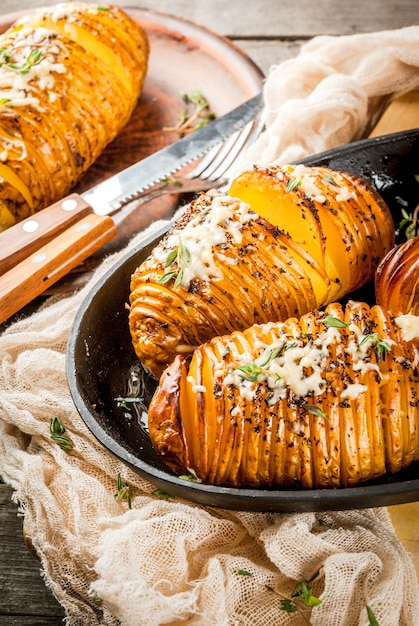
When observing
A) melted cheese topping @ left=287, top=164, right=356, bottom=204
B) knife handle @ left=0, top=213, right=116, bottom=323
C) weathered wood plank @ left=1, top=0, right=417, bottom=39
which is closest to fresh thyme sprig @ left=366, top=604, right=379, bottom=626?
melted cheese topping @ left=287, top=164, right=356, bottom=204

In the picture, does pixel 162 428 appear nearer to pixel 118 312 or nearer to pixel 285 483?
pixel 285 483

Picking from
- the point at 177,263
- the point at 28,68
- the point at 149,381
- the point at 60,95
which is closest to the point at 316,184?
the point at 177,263

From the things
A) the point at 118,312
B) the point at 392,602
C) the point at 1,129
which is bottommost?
the point at 392,602

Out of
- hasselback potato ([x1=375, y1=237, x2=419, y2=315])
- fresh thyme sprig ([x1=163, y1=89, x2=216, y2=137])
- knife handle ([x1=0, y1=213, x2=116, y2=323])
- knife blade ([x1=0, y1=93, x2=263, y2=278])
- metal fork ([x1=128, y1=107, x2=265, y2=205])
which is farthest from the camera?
fresh thyme sprig ([x1=163, y1=89, x2=216, y2=137])

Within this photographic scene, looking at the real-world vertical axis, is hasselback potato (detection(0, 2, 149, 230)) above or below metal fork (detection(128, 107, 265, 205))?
above

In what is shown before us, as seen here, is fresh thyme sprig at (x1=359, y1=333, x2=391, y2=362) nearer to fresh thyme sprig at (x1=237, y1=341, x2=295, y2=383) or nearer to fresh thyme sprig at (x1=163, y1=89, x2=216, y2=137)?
fresh thyme sprig at (x1=237, y1=341, x2=295, y2=383)

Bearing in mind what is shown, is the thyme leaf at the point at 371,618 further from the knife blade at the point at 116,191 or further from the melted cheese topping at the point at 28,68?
the melted cheese topping at the point at 28,68

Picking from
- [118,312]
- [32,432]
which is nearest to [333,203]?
[118,312]
